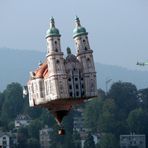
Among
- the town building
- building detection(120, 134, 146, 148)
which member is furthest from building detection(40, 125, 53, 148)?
building detection(120, 134, 146, 148)

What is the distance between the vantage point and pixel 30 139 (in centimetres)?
14488

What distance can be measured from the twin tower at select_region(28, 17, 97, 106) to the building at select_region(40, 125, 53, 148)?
108 metres

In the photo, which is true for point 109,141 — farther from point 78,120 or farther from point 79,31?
point 79,31

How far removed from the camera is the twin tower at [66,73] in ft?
134

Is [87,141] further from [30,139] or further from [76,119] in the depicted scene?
[76,119]

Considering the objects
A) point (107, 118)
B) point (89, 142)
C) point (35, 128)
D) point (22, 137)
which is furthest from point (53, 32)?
point (107, 118)

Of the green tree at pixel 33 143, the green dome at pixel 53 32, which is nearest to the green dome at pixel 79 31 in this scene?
the green dome at pixel 53 32

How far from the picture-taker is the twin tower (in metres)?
40.8

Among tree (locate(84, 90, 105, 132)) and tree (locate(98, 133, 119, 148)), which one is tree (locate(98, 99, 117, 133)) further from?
Result: tree (locate(98, 133, 119, 148))

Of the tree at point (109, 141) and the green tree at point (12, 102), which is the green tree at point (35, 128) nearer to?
the green tree at point (12, 102)

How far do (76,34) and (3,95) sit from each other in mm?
134382

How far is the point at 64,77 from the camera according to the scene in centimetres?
4100

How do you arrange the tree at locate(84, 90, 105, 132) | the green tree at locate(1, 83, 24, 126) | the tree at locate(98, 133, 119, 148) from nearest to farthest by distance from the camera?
the tree at locate(98, 133, 119, 148) → the tree at locate(84, 90, 105, 132) → the green tree at locate(1, 83, 24, 126)

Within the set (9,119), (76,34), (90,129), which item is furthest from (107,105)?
(76,34)
